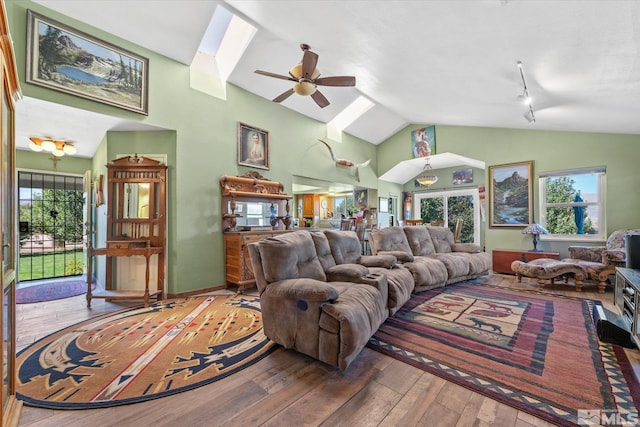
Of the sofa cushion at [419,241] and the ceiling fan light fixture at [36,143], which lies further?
the sofa cushion at [419,241]

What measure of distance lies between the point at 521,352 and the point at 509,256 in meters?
3.95

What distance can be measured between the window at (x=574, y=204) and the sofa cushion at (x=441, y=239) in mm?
2149

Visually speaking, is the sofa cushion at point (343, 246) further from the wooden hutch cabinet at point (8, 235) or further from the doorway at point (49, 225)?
the doorway at point (49, 225)

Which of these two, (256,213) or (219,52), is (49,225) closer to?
(256,213)

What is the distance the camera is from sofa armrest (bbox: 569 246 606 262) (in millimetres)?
4477

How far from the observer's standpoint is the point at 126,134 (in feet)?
13.1

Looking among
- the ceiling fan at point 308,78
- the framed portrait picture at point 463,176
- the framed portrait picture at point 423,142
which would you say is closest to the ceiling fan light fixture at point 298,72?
the ceiling fan at point 308,78

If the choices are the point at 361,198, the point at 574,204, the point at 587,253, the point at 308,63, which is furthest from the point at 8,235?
the point at 574,204

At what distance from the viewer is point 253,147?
4980 mm

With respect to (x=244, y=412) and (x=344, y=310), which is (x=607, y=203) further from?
(x=244, y=412)

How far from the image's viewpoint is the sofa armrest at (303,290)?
6.40ft

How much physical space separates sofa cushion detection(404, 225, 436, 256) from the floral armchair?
2198 mm

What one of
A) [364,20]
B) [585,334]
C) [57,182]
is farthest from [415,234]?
[57,182]

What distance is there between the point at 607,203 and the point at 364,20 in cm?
543
